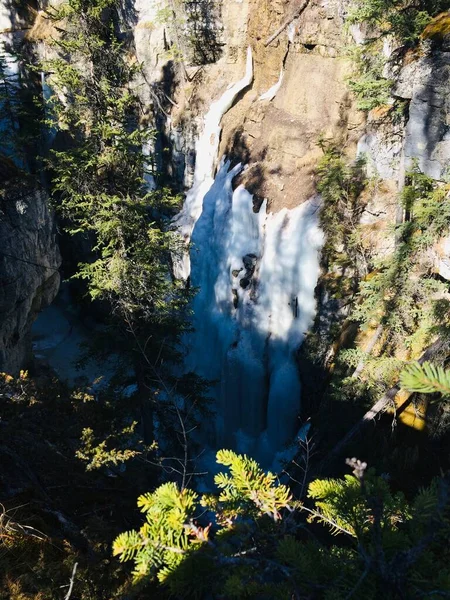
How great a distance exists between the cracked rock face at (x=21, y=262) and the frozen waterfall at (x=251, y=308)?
4.94 metres

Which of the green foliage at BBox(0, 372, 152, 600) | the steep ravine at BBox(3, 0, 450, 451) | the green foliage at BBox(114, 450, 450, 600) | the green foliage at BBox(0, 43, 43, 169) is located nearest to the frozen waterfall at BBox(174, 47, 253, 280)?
the steep ravine at BBox(3, 0, 450, 451)

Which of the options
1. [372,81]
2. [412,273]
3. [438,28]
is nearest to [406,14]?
[438,28]

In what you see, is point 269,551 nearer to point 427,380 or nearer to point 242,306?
point 427,380

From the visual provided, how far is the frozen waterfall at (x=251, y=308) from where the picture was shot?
1135 centimetres

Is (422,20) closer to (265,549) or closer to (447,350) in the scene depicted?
(447,350)

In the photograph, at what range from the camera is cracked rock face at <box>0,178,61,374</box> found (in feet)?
29.2

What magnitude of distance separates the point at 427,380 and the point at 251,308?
11.1 metres

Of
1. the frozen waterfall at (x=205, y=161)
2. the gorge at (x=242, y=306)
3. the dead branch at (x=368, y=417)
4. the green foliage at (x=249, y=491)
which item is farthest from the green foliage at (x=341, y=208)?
the green foliage at (x=249, y=491)

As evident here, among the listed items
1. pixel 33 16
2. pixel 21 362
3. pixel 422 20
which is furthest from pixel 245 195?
pixel 33 16

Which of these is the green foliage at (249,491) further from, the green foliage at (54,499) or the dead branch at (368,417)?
the dead branch at (368,417)

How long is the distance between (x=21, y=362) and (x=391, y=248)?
388 inches

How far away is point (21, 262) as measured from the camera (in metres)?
9.29

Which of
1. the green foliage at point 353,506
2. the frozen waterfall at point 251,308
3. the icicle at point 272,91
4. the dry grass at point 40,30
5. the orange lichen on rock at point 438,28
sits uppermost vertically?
the dry grass at point 40,30

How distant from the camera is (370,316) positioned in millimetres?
8211
